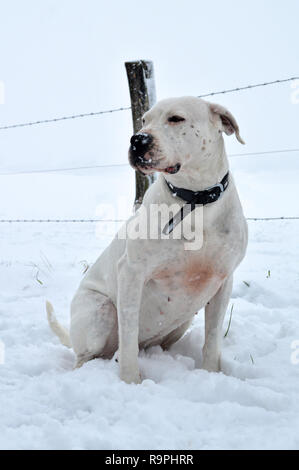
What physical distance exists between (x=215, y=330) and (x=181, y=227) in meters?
0.63

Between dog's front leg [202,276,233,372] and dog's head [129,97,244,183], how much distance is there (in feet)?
2.18

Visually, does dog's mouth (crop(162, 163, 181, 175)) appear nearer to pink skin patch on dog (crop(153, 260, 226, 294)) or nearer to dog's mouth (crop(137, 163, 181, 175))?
dog's mouth (crop(137, 163, 181, 175))

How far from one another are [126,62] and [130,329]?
2760 mm

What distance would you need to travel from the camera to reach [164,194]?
228 centimetres

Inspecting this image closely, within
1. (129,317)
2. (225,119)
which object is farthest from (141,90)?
(129,317)

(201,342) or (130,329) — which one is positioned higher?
(130,329)

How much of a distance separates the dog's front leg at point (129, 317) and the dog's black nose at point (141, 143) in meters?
0.53

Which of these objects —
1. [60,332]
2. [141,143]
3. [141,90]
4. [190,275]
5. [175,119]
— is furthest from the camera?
[141,90]

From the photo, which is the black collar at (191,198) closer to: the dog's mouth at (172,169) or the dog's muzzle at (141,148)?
the dog's mouth at (172,169)

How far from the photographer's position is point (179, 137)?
2111mm

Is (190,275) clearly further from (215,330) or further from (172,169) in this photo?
(172,169)

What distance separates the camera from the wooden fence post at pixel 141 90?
13.7 feet

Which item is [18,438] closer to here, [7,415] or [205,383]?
[7,415]
